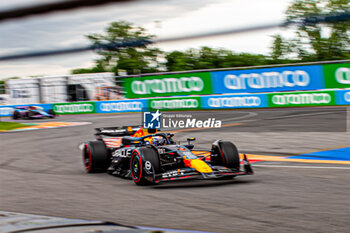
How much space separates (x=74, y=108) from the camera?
25094 mm

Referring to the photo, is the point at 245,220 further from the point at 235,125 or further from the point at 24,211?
the point at 235,125

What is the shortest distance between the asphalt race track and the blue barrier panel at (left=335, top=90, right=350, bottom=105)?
695 cm

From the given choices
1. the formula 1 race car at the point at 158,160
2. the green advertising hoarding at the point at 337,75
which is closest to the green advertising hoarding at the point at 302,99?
the green advertising hoarding at the point at 337,75

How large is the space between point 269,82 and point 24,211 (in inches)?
649

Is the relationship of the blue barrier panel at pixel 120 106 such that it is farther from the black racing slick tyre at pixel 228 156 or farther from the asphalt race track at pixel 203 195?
the black racing slick tyre at pixel 228 156

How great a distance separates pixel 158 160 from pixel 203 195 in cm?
112

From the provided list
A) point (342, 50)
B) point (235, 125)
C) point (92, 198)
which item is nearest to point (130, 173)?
point (92, 198)

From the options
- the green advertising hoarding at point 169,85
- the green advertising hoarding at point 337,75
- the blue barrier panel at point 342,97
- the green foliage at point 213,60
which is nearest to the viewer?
the blue barrier panel at point 342,97

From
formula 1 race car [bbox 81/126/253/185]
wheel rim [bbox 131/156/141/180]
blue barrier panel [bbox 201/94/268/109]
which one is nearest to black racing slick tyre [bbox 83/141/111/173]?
formula 1 race car [bbox 81/126/253/185]

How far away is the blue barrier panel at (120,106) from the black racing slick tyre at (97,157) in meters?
14.6

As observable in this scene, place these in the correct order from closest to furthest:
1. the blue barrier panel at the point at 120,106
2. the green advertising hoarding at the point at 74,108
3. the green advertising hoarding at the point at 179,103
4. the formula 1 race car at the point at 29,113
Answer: the green advertising hoarding at the point at 179,103 → the formula 1 race car at the point at 29,113 → the blue barrier panel at the point at 120,106 → the green advertising hoarding at the point at 74,108

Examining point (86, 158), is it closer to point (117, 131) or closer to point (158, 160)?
point (117, 131)

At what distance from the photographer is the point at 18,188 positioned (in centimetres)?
655

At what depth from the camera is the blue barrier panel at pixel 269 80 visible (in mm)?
19094
